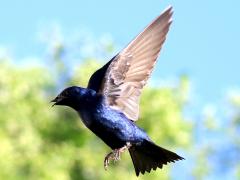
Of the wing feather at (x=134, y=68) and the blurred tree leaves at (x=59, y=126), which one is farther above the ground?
the blurred tree leaves at (x=59, y=126)

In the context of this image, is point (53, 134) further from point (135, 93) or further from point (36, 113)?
point (135, 93)

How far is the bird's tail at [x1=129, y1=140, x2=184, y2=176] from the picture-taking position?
5180 millimetres

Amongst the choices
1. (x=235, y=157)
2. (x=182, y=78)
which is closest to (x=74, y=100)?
(x=182, y=78)

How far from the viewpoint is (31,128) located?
2012 cm

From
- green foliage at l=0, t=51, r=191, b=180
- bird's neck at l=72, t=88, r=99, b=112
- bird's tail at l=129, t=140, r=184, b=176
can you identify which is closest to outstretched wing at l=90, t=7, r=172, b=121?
bird's neck at l=72, t=88, r=99, b=112

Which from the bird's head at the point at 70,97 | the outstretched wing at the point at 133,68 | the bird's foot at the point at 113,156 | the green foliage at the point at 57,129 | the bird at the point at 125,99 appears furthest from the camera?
the green foliage at the point at 57,129

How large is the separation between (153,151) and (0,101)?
50.4ft

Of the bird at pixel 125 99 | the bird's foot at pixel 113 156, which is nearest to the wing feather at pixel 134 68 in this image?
the bird at pixel 125 99

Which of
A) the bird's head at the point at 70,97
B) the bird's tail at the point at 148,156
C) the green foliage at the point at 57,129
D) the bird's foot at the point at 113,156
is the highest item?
the green foliage at the point at 57,129

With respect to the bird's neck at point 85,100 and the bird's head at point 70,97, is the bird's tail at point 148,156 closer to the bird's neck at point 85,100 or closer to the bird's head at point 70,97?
the bird's neck at point 85,100

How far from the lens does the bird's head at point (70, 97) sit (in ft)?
15.8

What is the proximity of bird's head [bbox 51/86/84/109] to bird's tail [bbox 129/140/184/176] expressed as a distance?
0.49m

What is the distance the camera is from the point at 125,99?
17.9 feet

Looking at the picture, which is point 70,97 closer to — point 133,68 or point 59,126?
point 133,68
